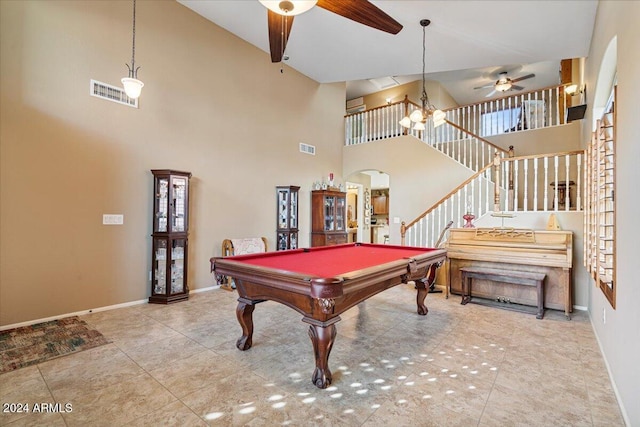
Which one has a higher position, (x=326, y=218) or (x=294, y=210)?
(x=294, y=210)

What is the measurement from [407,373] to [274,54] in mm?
3449

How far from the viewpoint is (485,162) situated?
6.68 m

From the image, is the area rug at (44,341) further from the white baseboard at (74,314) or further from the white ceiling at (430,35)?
the white ceiling at (430,35)

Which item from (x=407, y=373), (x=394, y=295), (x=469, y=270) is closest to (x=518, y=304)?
(x=469, y=270)

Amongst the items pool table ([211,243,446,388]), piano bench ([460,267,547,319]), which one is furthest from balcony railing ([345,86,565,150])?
pool table ([211,243,446,388])

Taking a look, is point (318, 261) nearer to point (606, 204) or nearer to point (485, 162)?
point (606, 204)

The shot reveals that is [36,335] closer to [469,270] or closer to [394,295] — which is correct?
[394,295]

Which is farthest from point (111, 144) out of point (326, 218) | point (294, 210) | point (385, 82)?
point (385, 82)

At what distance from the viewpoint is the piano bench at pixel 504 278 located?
12.3ft

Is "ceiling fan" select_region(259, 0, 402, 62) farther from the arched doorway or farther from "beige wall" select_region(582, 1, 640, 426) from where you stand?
the arched doorway

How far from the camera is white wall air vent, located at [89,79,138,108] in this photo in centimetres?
391

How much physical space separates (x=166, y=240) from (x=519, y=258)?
194 inches

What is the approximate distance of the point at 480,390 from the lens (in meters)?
2.15

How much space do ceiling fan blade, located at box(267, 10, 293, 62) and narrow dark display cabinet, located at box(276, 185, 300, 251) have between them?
320 cm
